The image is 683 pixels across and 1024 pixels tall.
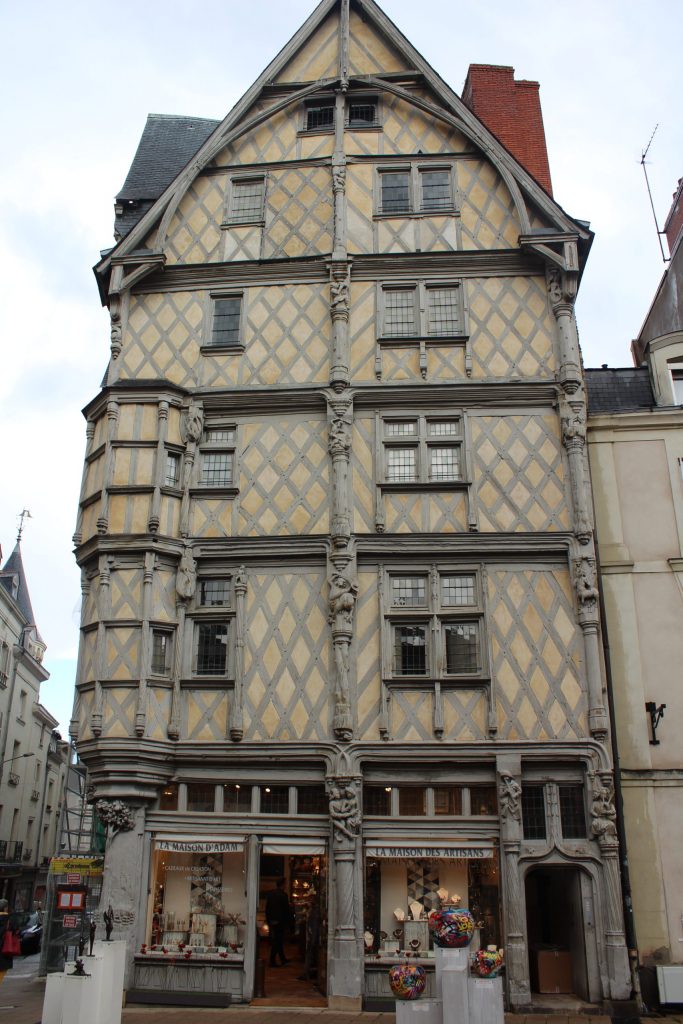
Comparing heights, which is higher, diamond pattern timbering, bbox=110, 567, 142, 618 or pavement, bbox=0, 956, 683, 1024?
diamond pattern timbering, bbox=110, 567, 142, 618

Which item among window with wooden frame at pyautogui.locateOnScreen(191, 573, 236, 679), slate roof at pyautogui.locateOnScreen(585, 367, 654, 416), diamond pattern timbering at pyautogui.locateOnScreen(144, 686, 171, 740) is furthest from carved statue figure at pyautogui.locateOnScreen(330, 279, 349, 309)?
diamond pattern timbering at pyautogui.locateOnScreen(144, 686, 171, 740)

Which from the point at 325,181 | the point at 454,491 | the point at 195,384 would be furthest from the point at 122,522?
the point at 325,181

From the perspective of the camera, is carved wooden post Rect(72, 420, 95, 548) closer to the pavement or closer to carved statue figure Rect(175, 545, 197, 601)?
carved statue figure Rect(175, 545, 197, 601)

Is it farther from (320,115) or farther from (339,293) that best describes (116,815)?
(320,115)

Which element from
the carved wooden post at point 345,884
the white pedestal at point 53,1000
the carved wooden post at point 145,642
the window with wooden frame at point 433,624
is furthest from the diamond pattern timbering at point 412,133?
the white pedestal at point 53,1000

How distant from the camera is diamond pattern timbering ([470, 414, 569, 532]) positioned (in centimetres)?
1669

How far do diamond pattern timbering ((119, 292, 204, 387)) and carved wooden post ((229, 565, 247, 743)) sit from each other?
14.1ft

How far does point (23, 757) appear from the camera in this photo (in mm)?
42156

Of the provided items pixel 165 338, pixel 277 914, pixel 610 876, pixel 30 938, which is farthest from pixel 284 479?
pixel 30 938

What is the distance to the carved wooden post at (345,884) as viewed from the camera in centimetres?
1430

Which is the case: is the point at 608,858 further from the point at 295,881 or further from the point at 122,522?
the point at 122,522

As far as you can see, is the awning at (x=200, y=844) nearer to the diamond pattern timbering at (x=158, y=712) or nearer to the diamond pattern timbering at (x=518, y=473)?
the diamond pattern timbering at (x=158, y=712)

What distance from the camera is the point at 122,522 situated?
663 inches

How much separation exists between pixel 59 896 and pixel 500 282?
14.4 metres
